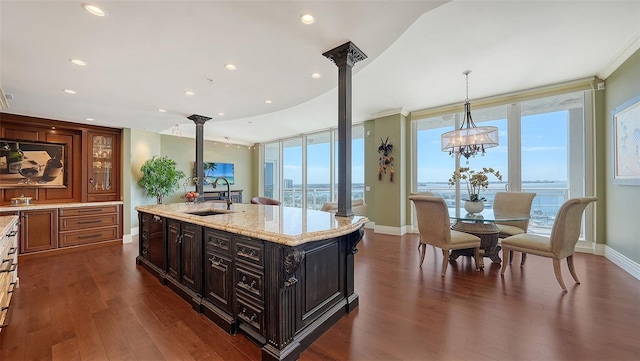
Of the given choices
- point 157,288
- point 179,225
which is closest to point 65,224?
point 157,288

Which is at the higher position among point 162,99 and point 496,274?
point 162,99

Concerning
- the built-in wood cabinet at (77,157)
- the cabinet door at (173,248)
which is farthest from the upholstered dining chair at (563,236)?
the built-in wood cabinet at (77,157)

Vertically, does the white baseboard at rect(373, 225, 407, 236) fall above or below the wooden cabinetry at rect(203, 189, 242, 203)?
below

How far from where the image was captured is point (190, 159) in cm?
741

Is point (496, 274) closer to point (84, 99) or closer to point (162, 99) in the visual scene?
point (162, 99)

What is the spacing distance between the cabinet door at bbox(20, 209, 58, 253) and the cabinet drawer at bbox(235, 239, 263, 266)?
449 cm

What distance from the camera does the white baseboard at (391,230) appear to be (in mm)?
5355

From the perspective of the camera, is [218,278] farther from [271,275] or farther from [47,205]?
[47,205]

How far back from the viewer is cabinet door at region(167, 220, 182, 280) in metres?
2.62

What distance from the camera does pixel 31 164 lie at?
429cm

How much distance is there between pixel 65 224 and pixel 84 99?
2.43m

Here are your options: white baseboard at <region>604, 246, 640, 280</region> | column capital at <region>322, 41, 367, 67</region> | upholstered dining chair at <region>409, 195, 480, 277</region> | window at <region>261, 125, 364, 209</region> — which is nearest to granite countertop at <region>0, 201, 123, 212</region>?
window at <region>261, 125, 364, 209</region>

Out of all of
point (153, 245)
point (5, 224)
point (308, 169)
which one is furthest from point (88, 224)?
point (308, 169)

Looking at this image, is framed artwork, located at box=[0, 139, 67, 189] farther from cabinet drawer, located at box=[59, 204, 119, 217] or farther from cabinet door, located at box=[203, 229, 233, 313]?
cabinet door, located at box=[203, 229, 233, 313]
